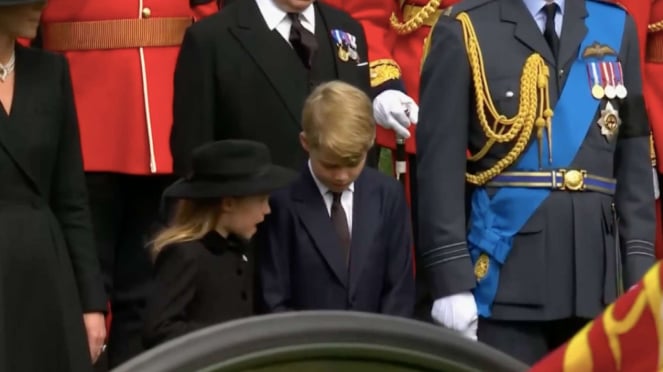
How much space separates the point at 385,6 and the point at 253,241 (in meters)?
1.54

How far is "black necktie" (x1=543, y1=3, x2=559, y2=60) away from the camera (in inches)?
146

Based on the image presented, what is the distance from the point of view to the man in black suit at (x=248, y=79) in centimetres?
412

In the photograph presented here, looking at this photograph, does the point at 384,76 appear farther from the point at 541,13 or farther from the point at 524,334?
the point at 524,334

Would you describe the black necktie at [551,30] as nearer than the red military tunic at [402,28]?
Yes

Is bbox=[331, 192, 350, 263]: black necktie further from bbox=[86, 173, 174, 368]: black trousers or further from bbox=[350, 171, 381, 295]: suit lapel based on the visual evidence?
bbox=[86, 173, 174, 368]: black trousers

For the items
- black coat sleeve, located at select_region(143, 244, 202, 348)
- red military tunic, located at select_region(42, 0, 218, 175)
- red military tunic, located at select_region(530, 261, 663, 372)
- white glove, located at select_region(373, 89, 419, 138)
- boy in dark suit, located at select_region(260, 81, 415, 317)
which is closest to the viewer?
red military tunic, located at select_region(530, 261, 663, 372)

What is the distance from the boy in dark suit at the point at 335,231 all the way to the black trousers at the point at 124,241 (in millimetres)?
1135

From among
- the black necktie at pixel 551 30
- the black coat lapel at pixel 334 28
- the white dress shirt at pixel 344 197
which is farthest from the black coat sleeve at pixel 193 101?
the black necktie at pixel 551 30

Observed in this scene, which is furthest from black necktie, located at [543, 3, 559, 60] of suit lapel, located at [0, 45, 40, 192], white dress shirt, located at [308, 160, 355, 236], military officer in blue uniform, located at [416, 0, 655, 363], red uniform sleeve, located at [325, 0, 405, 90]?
suit lapel, located at [0, 45, 40, 192]

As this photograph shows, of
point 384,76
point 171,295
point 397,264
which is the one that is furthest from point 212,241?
point 384,76

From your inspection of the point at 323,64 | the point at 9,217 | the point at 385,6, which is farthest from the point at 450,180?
the point at 385,6

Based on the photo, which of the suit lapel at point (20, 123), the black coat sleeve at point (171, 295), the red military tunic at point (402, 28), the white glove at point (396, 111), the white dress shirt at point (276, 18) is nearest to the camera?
the black coat sleeve at point (171, 295)

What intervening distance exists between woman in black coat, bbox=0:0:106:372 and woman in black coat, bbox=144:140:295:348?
0.29 m

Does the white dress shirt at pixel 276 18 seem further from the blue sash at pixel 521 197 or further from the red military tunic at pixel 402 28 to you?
the blue sash at pixel 521 197
